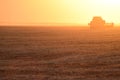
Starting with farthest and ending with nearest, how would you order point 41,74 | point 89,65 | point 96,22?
point 96,22 → point 89,65 → point 41,74

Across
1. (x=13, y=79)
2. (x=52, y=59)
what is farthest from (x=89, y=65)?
(x=13, y=79)

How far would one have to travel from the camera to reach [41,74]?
1886 cm

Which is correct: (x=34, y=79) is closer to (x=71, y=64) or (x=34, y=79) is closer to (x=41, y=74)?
(x=41, y=74)

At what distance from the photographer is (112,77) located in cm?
1795

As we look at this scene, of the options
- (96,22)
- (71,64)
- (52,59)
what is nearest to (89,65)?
(71,64)

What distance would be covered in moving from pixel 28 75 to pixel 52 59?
253 inches

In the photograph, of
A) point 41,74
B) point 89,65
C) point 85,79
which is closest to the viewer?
point 85,79

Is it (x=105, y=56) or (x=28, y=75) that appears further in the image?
(x=105, y=56)

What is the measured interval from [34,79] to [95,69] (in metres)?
4.16

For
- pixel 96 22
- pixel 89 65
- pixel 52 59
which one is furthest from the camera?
pixel 96 22

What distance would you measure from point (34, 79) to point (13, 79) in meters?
1.00

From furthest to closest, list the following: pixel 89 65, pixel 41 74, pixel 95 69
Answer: pixel 89 65, pixel 95 69, pixel 41 74

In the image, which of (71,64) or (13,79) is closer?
(13,79)

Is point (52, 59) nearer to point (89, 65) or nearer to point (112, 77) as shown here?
point (89, 65)
